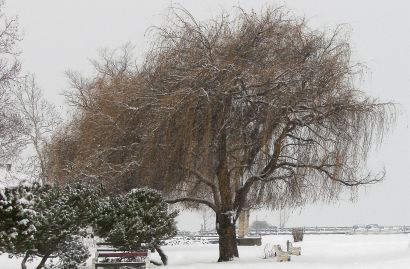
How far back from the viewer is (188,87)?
19.1 m

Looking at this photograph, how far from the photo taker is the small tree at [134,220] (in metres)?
18.8

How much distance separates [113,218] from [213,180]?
11.6 ft

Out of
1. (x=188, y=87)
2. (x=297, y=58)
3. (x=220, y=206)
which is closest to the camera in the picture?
(x=188, y=87)

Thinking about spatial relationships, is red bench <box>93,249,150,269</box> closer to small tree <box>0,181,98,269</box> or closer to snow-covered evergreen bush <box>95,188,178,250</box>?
snow-covered evergreen bush <box>95,188,178,250</box>

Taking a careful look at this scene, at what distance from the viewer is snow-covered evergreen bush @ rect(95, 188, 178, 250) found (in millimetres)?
18828

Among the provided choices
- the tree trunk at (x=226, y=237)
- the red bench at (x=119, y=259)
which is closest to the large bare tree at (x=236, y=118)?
the tree trunk at (x=226, y=237)

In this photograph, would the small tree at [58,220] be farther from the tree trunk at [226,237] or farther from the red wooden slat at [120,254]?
the tree trunk at [226,237]

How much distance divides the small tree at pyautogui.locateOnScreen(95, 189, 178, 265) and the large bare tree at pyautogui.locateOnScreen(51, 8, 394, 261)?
0.88 metres

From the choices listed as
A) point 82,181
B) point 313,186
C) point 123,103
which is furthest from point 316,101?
point 82,181

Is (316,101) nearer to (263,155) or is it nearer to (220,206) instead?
(263,155)

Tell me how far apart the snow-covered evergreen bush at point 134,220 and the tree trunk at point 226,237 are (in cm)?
208

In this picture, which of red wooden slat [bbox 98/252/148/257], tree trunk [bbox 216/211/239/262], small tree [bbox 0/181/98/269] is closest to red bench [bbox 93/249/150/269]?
red wooden slat [bbox 98/252/148/257]

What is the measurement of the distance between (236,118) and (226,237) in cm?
426

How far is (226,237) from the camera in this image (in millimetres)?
21594
